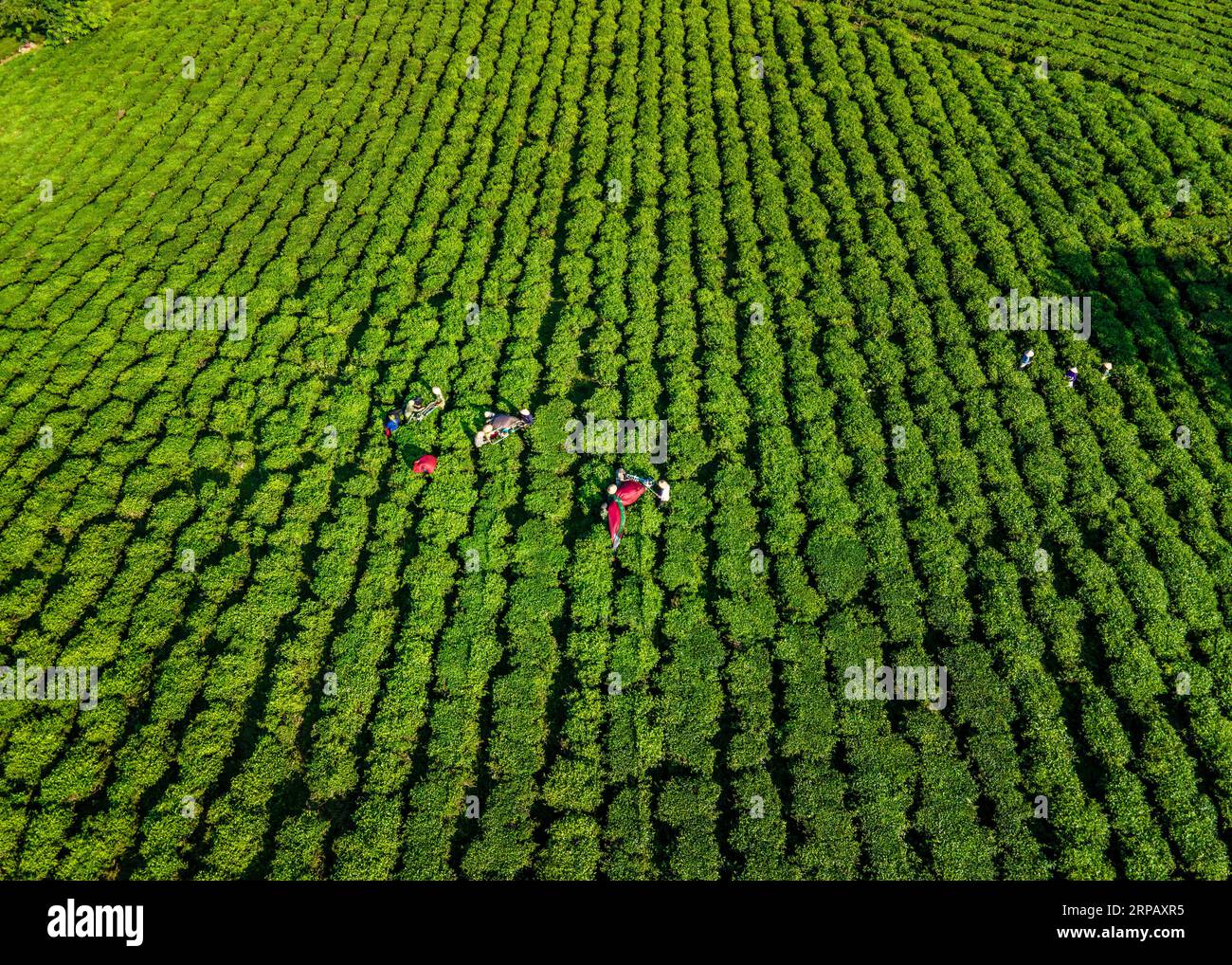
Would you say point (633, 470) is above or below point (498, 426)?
below

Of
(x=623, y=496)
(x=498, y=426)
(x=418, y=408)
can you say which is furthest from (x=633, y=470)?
(x=418, y=408)

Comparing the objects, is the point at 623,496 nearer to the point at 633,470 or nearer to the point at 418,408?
the point at 633,470

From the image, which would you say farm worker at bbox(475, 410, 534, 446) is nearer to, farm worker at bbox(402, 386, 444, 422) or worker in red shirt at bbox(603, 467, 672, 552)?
farm worker at bbox(402, 386, 444, 422)

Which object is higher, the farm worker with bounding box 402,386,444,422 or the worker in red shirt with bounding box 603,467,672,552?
the farm worker with bounding box 402,386,444,422

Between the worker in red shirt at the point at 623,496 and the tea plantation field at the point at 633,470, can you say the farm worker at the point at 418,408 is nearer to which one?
the tea plantation field at the point at 633,470

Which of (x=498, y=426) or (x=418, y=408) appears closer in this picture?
(x=498, y=426)

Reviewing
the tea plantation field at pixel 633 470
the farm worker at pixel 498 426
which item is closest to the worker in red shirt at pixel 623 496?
the tea plantation field at pixel 633 470

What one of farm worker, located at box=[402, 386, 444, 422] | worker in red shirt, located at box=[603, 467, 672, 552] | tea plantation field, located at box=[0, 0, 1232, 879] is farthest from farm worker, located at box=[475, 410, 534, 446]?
worker in red shirt, located at box=[603, 467, 672, 552]

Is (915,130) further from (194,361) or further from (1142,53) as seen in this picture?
(194,361)
